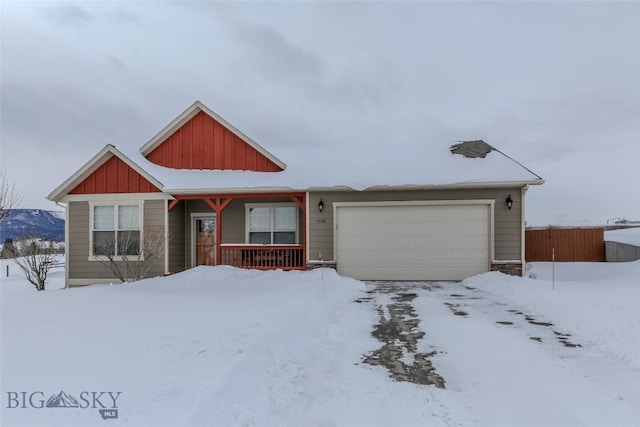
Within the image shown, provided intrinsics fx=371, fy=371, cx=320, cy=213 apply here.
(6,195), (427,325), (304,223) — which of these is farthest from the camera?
(304,223)

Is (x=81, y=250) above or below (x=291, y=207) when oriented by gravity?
below

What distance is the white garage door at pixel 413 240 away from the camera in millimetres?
12281

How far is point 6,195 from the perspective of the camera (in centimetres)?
1011

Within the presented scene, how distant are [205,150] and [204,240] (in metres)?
3.57

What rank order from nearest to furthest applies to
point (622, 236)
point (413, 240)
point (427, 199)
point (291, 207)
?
point (427, 199) → point (413, 240) → point (291, 207) → point (622, 236)

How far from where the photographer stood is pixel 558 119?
63.3 ft

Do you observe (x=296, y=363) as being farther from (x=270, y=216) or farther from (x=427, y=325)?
(x=270, y=216)

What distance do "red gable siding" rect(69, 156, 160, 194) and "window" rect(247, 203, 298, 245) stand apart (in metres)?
3.66

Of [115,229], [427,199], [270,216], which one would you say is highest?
[427,199]

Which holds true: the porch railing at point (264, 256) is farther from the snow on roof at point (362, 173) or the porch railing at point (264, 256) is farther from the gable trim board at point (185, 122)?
the gable trim board at point (185, 122)

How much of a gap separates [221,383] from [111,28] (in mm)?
15070

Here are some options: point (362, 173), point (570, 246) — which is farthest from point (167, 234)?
point (570, 246)

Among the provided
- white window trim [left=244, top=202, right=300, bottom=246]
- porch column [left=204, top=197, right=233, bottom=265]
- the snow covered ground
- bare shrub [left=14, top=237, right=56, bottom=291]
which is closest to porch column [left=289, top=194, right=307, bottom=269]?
white window trim [left=244, top=202, right=300, bottom=246]

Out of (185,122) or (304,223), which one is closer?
(304,223)
